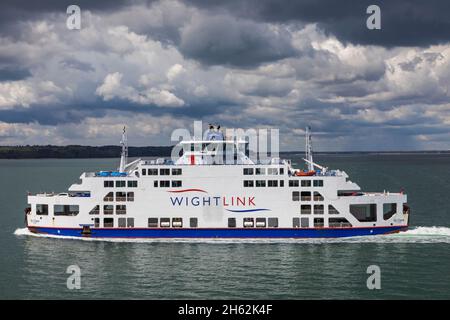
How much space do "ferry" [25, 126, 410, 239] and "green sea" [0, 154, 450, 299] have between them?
3.43ft

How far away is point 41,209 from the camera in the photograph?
4491 centimetres

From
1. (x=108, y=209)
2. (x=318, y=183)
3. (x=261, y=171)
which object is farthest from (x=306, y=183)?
(x=108, y=209)

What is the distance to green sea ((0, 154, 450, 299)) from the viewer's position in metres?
29.6

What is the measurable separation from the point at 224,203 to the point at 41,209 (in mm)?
17806

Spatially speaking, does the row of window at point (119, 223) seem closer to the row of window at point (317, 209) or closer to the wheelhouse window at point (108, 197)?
the wheelhouse window at point (108, 197)

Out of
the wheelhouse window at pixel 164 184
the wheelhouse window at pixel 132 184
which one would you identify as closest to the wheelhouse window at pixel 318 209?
the wheelhouse window at pixel 164 184

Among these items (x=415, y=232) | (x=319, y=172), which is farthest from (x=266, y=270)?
(x=415, y=232)

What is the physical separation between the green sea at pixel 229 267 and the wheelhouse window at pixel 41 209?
247 cm

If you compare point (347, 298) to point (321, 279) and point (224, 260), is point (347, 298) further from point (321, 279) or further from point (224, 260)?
point (224, 260)

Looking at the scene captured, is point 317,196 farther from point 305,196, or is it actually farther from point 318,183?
point 318,183

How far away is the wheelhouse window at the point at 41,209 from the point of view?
44000 millimetres
